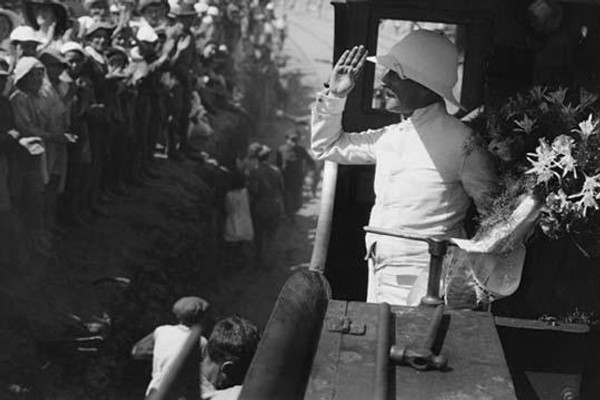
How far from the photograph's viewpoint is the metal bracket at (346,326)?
4.54 m

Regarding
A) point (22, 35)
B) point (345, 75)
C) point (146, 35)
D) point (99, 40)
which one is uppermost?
point (345, 75)

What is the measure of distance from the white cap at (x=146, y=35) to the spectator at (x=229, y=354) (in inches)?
417

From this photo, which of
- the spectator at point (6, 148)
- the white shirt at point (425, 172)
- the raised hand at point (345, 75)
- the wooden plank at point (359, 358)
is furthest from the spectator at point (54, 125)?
the wooden plank at point (359, 358)

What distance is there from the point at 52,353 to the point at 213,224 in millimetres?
7350

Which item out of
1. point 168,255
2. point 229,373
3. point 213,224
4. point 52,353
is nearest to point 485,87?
point 229,373

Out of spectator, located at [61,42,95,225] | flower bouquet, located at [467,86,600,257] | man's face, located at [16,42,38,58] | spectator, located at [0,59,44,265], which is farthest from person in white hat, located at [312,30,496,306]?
spectator, located at [61,42,95,225]

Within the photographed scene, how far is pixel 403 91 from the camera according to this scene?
5645 millimetres

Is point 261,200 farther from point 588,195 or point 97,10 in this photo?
point 588,195

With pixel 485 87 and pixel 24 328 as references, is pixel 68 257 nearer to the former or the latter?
pixel 24 328

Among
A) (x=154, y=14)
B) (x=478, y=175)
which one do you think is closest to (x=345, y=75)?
(x=478, y=175)

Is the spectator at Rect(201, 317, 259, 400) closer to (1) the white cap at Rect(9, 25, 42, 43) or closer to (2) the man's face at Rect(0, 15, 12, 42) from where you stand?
(1) the white cap at Rect(9, 25, 42, 43)

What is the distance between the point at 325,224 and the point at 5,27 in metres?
5.99

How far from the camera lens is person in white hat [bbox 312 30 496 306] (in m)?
5.54

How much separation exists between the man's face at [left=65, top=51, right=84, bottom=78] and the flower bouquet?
666cm
